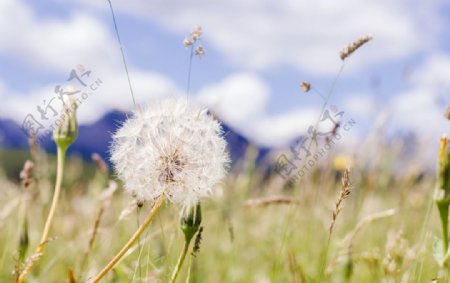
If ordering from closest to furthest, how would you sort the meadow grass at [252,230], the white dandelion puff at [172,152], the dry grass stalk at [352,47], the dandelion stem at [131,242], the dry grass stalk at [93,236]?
the dandelion stem at [131,242] < the white dandelion puff at [172,152] < the dry grass stalk at [352,47] < the dry grass stalk at [93,236] < the meadow grass at [252,230]

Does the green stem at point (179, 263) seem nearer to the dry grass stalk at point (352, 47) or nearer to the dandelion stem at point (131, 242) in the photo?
the dandelion stem at point (131, 242)

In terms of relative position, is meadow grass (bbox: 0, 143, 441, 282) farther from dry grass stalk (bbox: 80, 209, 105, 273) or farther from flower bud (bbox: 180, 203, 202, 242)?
flower bud (bbox: 180, 203, 202, 242)

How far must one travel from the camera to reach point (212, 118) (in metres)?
1.82

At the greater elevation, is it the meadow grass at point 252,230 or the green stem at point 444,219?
the meadow grass at point 252,230

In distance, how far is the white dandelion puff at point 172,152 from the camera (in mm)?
1710

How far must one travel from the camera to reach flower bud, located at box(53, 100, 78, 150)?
6.16 ft

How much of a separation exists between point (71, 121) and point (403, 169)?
5343mm

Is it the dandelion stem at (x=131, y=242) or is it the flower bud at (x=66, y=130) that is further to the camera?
the flower bud at (x=66, y=130)

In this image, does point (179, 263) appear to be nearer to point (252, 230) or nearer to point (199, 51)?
point (199, 51)

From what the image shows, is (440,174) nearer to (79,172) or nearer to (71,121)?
(71,121)

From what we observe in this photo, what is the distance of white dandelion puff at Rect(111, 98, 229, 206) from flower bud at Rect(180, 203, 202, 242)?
0.08 feet

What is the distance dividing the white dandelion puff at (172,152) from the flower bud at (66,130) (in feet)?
0.61

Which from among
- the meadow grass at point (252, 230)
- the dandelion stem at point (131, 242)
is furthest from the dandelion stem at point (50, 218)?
the meadow grass at point (252, 230)

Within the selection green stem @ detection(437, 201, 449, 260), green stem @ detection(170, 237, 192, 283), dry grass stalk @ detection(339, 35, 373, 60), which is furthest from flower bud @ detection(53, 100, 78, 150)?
green stem @ detection(437, 201, 449, 260)
